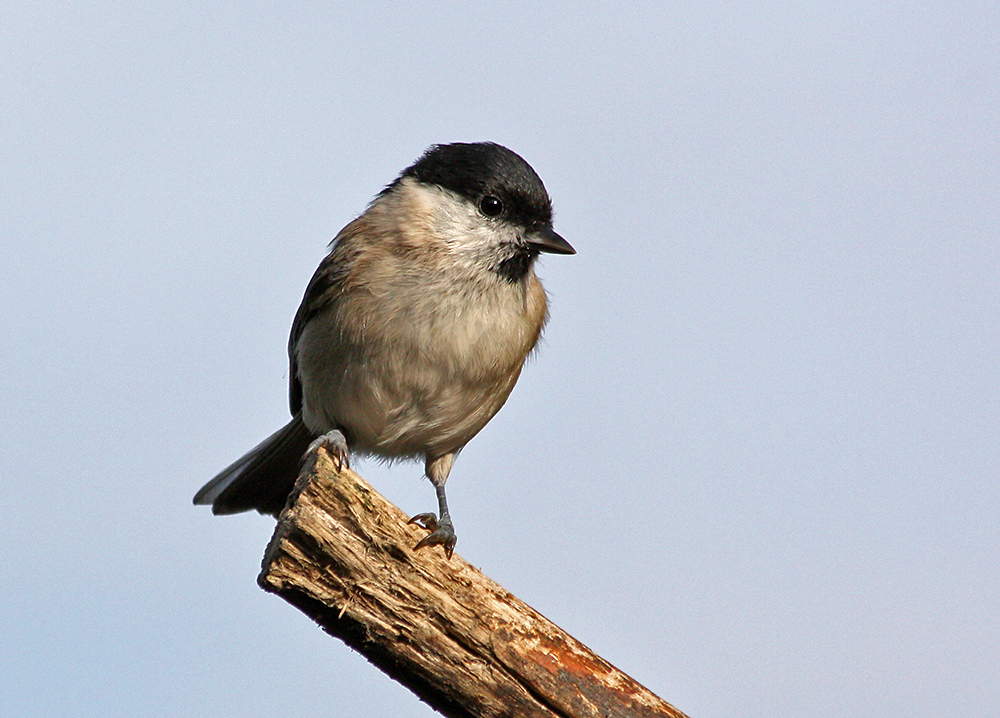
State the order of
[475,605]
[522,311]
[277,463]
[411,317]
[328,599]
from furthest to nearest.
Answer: [277,463] → [522,311] → [411,317] → [475,605] → [328,599]

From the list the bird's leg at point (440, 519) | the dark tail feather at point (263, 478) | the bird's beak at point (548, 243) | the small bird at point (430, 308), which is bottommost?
the dark tail feather at point (263, 478)

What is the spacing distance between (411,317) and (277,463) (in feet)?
5.35

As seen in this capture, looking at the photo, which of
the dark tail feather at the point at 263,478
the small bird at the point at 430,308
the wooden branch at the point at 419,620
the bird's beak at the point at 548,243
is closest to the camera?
the wooden branch at the point at 419,620

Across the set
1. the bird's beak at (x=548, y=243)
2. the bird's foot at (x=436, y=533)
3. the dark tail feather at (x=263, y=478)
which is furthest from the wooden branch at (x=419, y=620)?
the dark tail feather at (x=263, y=478)

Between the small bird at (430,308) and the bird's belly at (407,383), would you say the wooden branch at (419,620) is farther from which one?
the bird's belly at (407,383)

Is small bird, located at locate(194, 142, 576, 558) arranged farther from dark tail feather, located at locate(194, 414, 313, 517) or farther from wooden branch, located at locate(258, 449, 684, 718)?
wooden branch, located at locate(258, 449, 684, 718)

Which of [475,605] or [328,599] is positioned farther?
[475,605]

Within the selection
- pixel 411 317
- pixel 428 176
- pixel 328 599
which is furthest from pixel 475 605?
pixel 428 176

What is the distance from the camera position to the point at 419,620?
3.33m

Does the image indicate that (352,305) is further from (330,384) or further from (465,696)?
(465,696)

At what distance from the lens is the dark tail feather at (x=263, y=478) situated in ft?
18.6

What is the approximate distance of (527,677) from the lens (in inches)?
131

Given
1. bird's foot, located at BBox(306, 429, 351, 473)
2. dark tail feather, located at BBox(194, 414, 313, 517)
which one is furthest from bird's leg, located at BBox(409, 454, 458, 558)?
dark tail feather, located at BBox(194, 414, 313, 517)

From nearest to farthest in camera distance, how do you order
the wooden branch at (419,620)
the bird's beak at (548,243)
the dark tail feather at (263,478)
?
1. the wooden branch at (419,620)
2. the bird's beak at (548,243)
3. the dark tail feather at (263,478)
